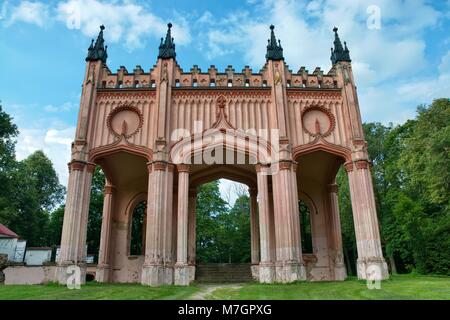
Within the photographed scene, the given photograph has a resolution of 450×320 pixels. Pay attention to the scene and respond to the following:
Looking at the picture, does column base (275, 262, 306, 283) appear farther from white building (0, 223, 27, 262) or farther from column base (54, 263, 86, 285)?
white building (0, 223, 27, 262)

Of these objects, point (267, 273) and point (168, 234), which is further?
point (168, 234)

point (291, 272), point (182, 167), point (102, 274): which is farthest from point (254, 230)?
point (102, 274)

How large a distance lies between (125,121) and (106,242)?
6901mm

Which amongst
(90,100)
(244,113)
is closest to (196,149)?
(244,113)

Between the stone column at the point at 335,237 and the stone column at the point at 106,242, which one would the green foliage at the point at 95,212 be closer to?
the stone column at the point at 106,242

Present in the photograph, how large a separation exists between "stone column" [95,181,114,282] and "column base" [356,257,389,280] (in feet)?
42.8

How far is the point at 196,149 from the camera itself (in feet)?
56.7

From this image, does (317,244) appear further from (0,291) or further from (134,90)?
(0,291)

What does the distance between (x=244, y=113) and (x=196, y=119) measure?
97.9 inches

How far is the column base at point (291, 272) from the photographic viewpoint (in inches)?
579

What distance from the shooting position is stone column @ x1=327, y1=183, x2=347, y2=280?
63.0 feet

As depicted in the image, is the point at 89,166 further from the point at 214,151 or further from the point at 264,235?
the point at 264,235

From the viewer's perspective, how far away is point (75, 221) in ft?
51.1

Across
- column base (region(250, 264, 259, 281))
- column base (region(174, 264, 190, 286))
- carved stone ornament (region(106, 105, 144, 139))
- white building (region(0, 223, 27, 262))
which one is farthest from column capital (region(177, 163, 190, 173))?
white building (region(0, 223, 27, 262))
